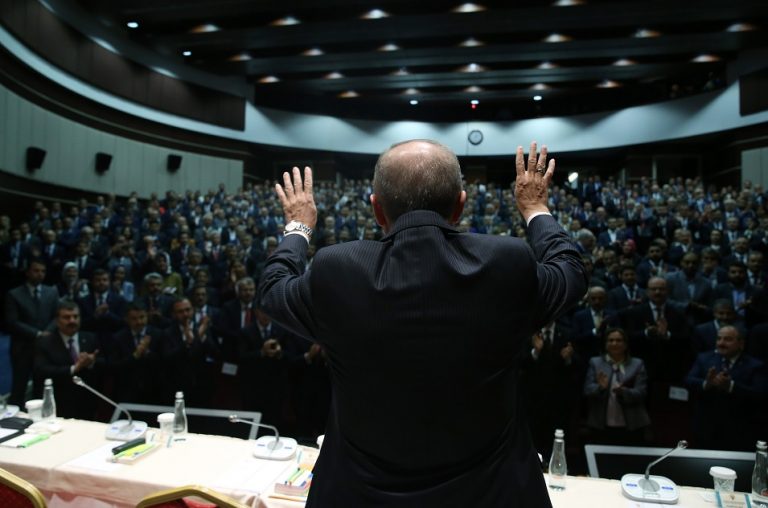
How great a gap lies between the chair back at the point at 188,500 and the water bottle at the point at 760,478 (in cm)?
186

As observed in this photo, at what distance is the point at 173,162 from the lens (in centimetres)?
1567

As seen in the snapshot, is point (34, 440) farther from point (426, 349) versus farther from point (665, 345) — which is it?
point (665, 345)

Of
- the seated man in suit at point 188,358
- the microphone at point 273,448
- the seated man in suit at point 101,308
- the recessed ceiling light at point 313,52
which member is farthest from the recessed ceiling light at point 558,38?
the microphone at point 273,448

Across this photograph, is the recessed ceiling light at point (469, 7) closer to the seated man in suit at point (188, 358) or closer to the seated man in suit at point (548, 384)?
the seated man in suit at point (548, 384)

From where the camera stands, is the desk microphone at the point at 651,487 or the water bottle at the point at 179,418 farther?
the water bottle at the point at 179,418

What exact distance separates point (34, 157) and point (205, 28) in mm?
4822

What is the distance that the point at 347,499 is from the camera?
0.90 metres

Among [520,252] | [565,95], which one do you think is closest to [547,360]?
[520,252]

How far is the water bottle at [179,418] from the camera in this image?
265 centimetres

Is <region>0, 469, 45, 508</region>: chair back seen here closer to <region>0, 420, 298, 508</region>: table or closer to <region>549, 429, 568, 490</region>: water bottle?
<region>0, 420, 298, 508</region>: table

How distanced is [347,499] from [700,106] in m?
18.3

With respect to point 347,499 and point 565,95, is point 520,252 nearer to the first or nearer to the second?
point 347,499

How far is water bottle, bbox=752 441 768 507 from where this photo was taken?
2.04 m

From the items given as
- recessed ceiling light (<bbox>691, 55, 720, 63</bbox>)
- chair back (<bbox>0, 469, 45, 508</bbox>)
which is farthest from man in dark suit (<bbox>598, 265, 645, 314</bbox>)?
recessed ceiling light (<bbox>691, 55, 720, 63</bbox>)
